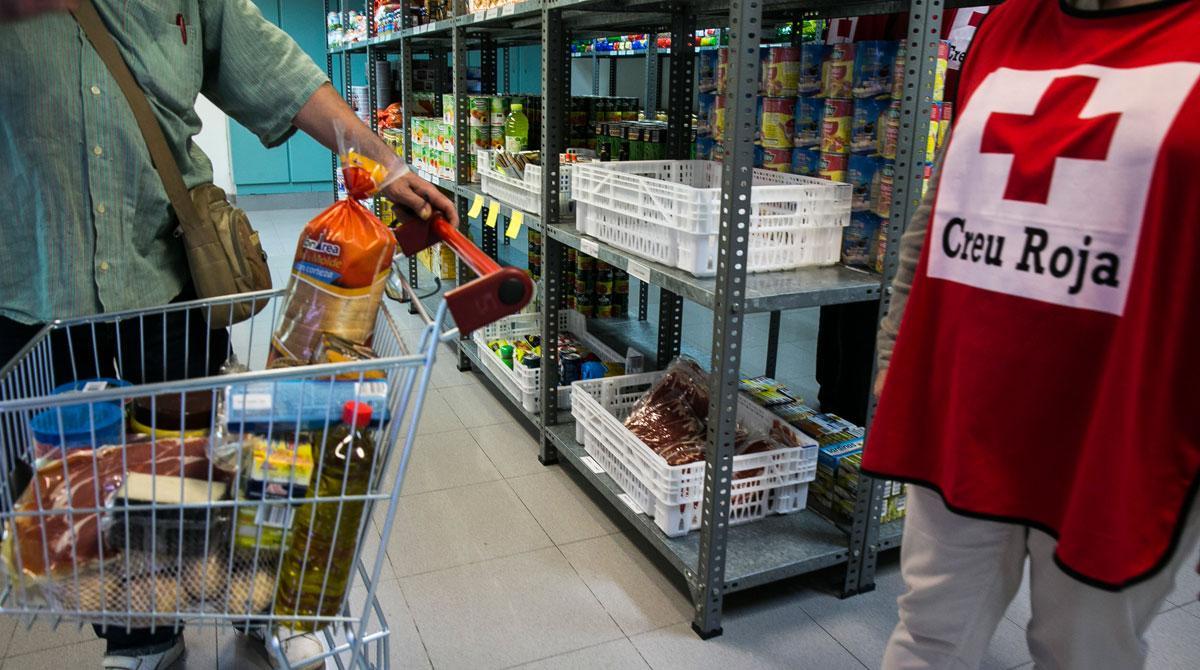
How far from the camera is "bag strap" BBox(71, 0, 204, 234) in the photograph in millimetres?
1355

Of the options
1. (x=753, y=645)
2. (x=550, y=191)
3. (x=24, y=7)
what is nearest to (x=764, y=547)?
(x=753, y=645)

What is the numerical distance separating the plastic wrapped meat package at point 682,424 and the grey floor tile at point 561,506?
0.34 meters

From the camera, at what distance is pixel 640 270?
228 centimetres

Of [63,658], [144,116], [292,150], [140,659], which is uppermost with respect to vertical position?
[144,116]

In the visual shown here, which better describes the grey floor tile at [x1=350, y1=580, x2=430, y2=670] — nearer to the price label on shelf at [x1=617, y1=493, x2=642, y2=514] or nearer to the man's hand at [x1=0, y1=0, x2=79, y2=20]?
the price label on shelf at [x1=617, y1=493, x2=642, y2=514]

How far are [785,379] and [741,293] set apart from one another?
90.6 inches

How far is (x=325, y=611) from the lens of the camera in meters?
1.17

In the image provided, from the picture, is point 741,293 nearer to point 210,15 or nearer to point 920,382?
point 920,382

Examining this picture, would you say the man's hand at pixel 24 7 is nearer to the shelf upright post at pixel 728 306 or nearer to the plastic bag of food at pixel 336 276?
the plastic bag of food at pixel 336 276

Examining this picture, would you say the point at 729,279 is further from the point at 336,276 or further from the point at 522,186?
the point at 522,186

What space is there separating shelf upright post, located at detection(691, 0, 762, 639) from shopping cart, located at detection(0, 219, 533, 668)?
877mm

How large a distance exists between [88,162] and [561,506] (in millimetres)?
1784

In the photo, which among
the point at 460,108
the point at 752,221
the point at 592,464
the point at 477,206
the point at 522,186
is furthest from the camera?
the point at 460,108

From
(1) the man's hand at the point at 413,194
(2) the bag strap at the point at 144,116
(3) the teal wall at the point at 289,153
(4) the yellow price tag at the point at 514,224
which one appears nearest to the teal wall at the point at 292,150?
(3) the teal wall at the point at 289,153
